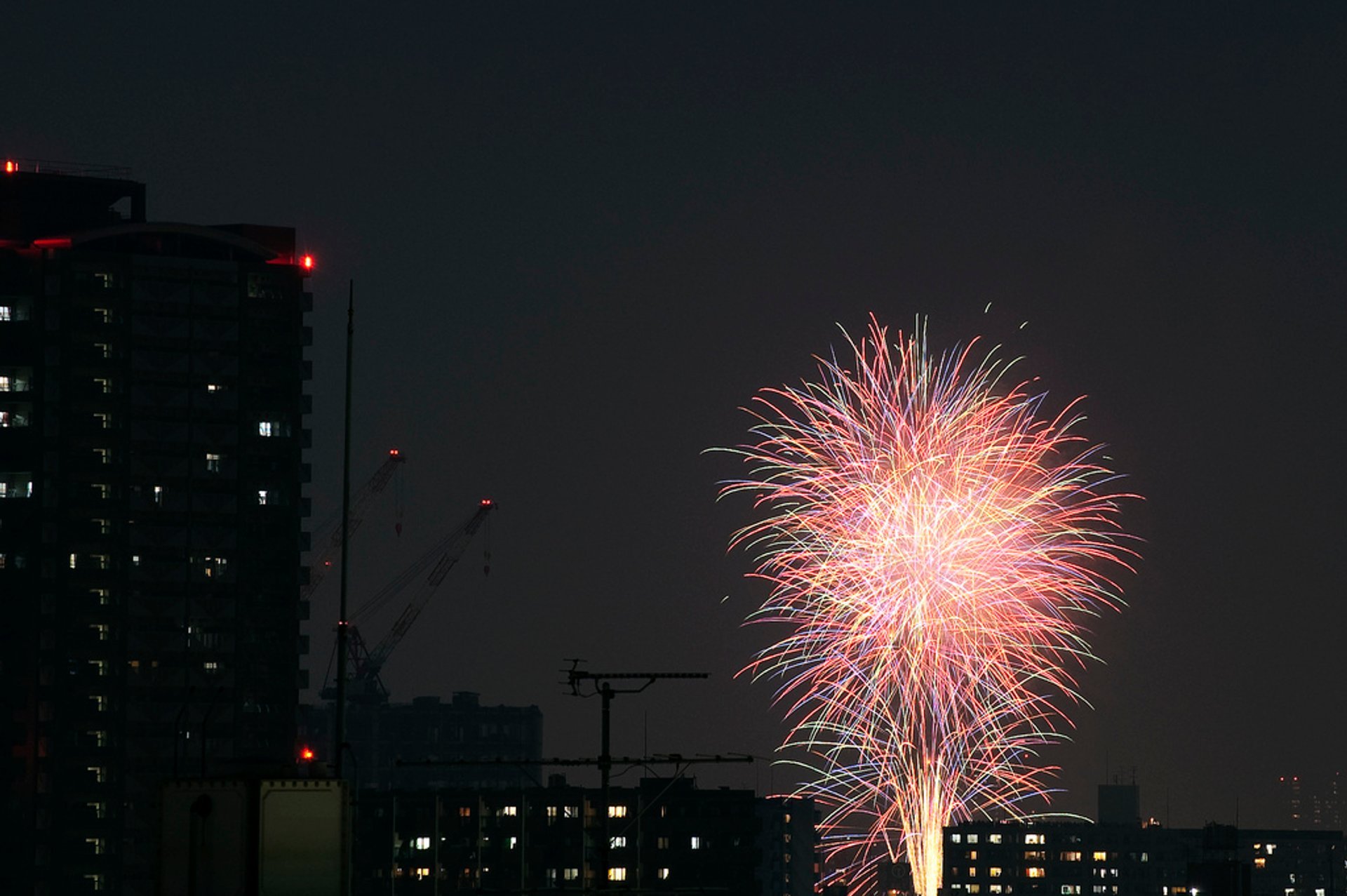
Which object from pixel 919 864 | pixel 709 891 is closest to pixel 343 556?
pixel 709 891

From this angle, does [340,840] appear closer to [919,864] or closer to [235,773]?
[235,773]

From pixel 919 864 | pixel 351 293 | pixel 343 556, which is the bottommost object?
pixel 919 864

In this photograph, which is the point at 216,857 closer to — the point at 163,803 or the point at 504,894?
the point at 163,803

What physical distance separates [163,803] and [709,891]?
25.2m

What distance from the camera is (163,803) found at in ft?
152

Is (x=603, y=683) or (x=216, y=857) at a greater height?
(x=603, y=683)

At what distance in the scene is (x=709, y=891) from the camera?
223 ft

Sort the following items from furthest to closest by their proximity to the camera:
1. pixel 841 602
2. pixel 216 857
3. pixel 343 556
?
pixel 841 602, pixel 343 556, pixel 216 857

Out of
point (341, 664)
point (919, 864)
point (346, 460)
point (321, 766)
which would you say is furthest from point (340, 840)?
point (919, 864)

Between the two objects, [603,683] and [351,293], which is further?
[603,683]

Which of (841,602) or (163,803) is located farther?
(841,602)

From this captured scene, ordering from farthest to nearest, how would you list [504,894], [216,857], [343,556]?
1. [504,894]
2. [343,556]
3. [216,857]

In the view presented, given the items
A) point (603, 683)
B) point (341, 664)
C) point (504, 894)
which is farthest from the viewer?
point (603, 683)

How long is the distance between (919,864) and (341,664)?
75.1 meters
